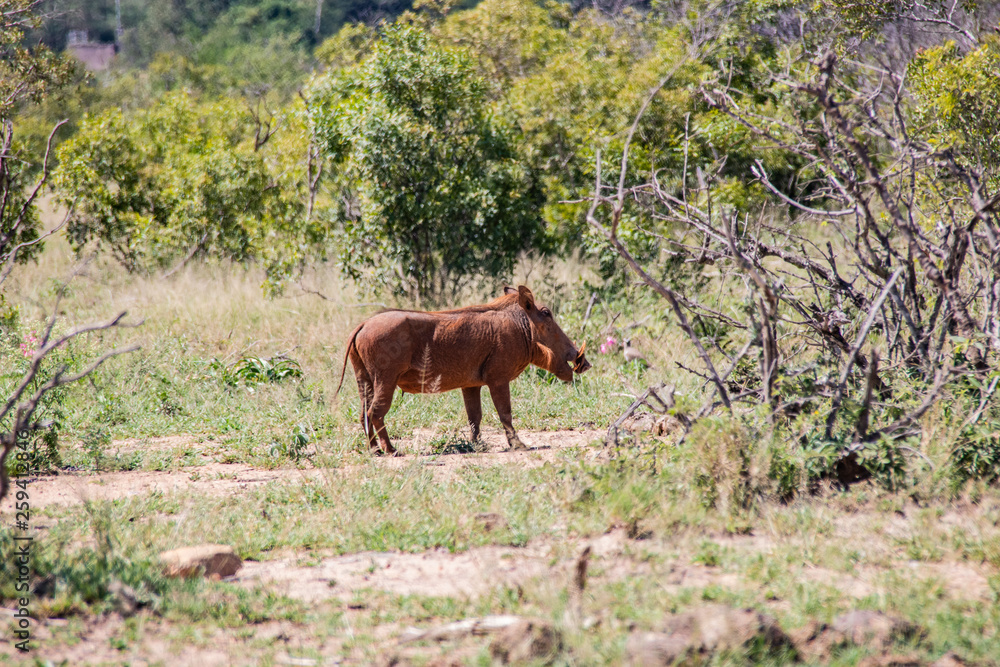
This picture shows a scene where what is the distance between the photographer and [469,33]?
685 inches

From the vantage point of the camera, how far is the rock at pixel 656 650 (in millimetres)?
2994

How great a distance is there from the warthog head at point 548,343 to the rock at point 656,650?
3723 millimetres

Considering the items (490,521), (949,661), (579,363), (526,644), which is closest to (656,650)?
(526,644)

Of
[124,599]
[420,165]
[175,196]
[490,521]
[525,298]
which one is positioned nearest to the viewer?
[124,599]

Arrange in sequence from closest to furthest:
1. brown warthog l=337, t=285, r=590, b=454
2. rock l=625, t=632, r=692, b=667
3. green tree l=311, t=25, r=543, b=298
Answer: rock l=625, t=632, r=692, b=667 < brown warthog l=337, t=285, r=590, b=454 < green tree l=311, t=25, r=543, b=298

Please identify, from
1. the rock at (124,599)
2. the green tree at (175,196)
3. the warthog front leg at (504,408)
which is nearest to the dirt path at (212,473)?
the warthog front leg at (504,408)

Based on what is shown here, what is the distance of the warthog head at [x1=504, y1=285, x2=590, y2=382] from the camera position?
6.62 metres

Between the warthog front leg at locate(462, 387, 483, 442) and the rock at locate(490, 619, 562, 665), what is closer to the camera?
the rock at locate(490, 619, 562, 665)

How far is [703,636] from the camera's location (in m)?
3.10

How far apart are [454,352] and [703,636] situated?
3526 millimetres

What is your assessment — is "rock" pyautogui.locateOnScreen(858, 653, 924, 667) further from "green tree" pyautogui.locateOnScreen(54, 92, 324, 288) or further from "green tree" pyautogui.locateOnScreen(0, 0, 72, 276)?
"green tree" pyautogui.locateOnScreen(54, 92, 324, 288)

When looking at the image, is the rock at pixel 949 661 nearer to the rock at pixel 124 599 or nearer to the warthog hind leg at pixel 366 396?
the rock at pixel 124 599

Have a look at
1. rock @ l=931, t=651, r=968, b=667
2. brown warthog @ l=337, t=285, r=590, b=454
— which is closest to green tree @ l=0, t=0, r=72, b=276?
brown warthog @ l=337, t=285, r=590, b=454

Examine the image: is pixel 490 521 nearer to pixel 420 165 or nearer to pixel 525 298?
pixel 525 298
